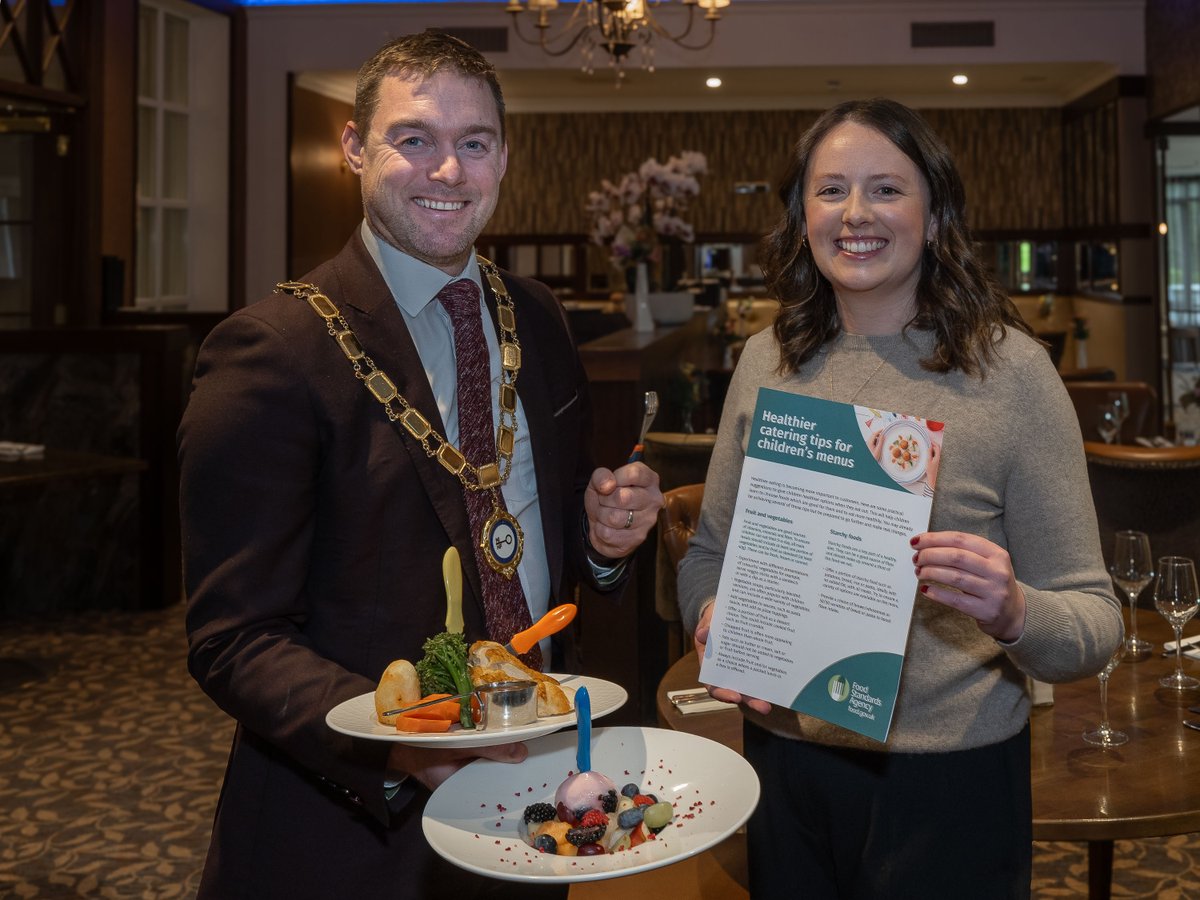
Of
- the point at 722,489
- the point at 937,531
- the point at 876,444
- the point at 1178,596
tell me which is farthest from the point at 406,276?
the point at 1178,596

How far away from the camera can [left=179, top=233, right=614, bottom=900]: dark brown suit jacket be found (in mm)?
1447

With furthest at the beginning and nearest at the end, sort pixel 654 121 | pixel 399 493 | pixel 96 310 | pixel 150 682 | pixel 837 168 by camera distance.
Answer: pixel 654 121 → pixel 96 310 → pixel 150 682 → pixel 837 168 → pixel 399 493

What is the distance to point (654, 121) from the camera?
45.5 feet

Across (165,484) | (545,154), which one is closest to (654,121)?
(545,154)

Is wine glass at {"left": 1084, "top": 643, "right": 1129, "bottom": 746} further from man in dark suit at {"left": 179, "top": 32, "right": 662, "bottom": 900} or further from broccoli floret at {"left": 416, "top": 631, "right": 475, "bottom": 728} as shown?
broccoli floret at {"left": 416, "top": 631, "right": 475, "bottom": 728}

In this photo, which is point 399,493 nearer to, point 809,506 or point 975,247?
point 809,506

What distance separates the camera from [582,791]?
1.33 m

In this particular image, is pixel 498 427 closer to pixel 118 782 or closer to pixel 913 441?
pixel 913 441

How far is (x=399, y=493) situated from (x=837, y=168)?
2.35 feet

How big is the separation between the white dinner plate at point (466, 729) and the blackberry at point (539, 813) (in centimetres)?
8

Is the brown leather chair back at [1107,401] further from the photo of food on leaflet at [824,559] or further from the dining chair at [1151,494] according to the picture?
the photo of food on leaflet at [824,559]

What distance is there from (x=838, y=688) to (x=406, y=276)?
758mm

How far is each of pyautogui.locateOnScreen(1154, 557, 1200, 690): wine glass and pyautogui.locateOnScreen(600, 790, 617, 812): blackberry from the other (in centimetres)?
140

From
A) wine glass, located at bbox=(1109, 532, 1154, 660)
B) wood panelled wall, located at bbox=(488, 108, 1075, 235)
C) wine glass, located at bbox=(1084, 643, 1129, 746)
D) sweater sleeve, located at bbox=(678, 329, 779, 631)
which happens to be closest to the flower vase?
wine glass, located at bbox=(1109, 532, 1154, 660)
